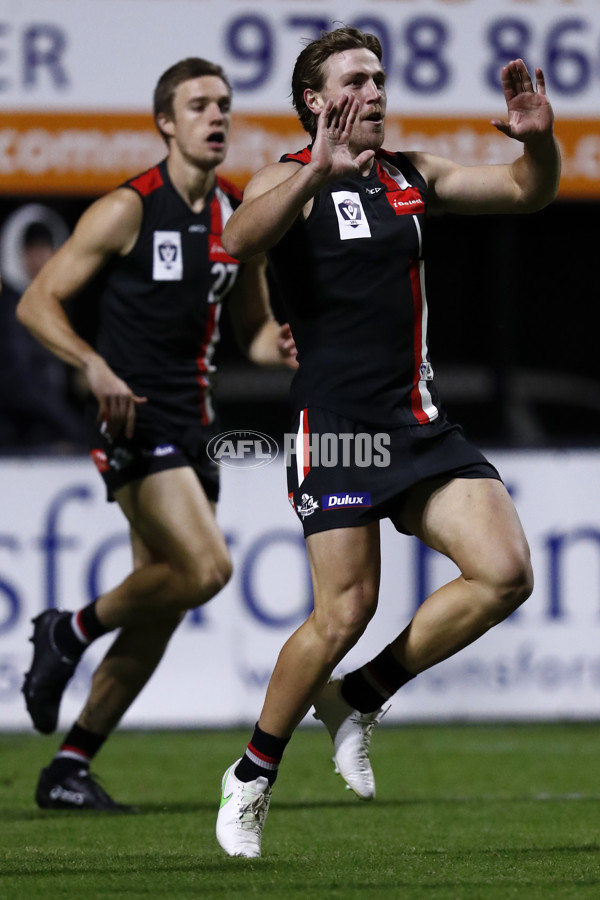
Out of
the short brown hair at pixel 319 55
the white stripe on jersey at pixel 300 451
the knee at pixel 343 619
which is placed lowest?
the knee at pixel 343 619

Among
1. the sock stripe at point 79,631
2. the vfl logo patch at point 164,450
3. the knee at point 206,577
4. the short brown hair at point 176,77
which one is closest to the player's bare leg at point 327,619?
the knee at point 206,577

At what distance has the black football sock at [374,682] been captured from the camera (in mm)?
4535

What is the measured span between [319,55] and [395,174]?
408mm

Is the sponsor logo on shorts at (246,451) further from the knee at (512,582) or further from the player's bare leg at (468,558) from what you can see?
the knee at (512,582)

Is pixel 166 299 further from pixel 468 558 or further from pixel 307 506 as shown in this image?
pixel 468 558

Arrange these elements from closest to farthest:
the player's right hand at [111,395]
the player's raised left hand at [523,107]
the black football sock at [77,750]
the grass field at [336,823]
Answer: the grass field at [336,823] < the player's raised left hand at [523,107] < the player's right hand at [111,395] < the black football sock at [77,750]

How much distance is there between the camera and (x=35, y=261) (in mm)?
9766

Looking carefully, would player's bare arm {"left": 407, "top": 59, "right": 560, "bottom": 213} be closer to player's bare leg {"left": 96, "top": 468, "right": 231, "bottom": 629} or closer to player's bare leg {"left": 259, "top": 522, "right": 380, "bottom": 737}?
player's bare leg {"left": 259, "top": 522, "right": 380, "bottom": 737}

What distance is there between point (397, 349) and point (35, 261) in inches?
226

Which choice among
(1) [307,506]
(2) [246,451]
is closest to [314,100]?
(1) [307,506]

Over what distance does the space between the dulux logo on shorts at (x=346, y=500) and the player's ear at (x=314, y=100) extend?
3.62 feet

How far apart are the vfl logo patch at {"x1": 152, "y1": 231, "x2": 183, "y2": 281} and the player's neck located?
7.0 inches

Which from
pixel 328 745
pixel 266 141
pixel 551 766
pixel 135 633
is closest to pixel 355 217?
pixel 135 633

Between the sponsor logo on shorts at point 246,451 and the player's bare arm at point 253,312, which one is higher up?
the player's bare arm at point 253,312
